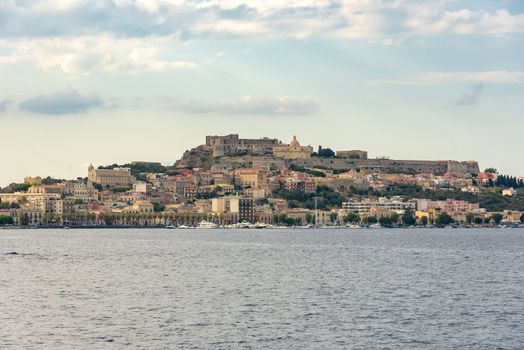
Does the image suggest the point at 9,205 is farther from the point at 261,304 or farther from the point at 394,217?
the point at 261,304

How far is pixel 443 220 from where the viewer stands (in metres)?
192

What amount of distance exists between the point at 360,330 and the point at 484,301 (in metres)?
9.40

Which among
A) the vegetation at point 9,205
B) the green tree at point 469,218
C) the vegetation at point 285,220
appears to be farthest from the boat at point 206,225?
the green tree at point 469,218

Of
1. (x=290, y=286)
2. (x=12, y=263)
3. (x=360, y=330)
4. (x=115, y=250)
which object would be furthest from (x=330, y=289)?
(x=115, y=250)

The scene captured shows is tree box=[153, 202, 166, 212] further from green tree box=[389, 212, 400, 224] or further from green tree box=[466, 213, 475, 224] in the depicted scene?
green tree box=[466, 213, 475, 224]

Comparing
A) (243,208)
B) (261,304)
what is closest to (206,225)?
(243,208)

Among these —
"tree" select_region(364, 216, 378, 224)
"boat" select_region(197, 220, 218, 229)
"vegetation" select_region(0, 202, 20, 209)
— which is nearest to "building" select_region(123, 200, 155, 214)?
"boat" select_region(197, 220, 218, 229)

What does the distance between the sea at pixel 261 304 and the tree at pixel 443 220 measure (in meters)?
120

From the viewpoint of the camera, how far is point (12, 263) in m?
67.1

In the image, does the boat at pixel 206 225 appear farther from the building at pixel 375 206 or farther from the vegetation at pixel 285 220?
the building at pixel 375 206

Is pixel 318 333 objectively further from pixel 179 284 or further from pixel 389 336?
pixel 179 284

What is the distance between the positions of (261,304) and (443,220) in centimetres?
15127

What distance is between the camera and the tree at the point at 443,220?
627 feet

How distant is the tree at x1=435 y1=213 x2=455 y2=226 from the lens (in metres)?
191
